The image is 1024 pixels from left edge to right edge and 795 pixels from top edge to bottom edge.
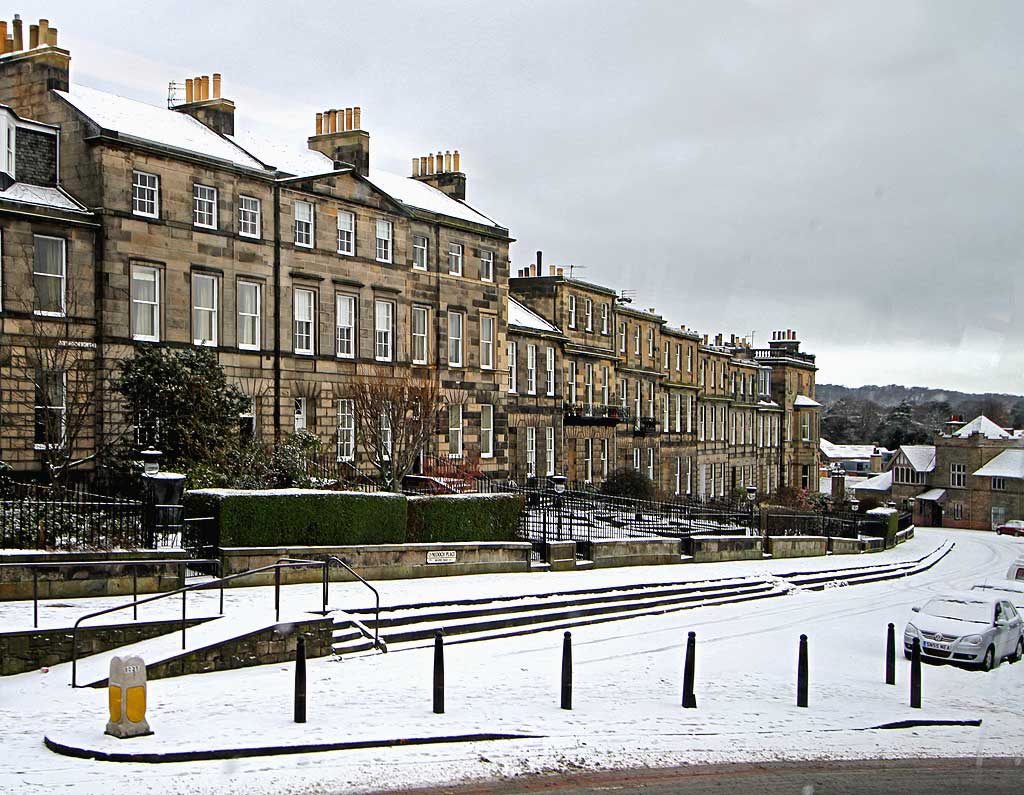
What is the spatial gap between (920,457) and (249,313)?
7364 centimetres

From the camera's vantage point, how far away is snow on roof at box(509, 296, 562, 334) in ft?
163

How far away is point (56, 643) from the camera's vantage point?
14.9 metres

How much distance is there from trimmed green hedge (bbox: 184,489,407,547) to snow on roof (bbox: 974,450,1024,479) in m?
70.7

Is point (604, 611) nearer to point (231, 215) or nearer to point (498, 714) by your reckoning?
point (498, 714)

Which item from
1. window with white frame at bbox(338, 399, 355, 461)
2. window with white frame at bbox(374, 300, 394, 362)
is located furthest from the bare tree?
window with white frame at bbox(374, 300, 394, 362)

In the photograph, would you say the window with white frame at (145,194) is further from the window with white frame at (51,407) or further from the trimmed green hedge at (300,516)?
the trimmed green hedge at (300,516)

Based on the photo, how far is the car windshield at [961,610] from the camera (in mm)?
20391

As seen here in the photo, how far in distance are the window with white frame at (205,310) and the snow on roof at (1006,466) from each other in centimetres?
6780

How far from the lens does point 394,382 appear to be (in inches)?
1446

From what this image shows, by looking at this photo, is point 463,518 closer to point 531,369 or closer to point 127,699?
point 127,699

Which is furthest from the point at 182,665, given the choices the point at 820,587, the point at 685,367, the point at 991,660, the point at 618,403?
the point at 685,367

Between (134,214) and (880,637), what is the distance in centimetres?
2166

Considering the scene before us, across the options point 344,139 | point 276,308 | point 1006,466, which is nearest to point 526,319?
point 344,139

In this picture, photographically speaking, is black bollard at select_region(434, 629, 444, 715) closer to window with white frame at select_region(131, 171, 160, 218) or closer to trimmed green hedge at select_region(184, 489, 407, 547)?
trimmed green hedge at select_region(184, 489, 407, 547)
